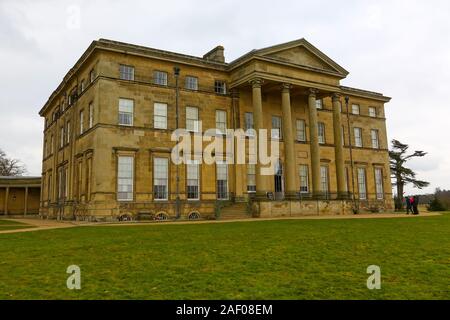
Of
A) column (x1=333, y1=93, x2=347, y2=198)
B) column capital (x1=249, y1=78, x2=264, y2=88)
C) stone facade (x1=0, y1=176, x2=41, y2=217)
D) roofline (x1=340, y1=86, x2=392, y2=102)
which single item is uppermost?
roofline (x1=340, y1=86, x2=392, y2=102)

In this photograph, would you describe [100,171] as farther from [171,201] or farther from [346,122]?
[346,122]

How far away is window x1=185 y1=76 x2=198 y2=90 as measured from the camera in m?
32.5

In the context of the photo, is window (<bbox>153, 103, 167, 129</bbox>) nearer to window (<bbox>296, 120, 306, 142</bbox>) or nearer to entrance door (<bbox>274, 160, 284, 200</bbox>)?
entrance door (<bbox>274, 160, 284, 200</bbox>)

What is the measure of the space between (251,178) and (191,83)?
31.6 feet

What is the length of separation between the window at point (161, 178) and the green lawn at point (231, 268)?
55.3 ft

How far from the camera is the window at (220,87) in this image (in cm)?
3403

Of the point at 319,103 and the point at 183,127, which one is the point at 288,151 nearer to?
the point at 183,127

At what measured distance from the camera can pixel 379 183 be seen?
44469 millimetres

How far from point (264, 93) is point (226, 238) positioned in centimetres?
2461

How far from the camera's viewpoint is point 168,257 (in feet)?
31.8

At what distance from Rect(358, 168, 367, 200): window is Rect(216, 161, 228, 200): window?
1755 cm

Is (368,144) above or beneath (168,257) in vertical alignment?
above

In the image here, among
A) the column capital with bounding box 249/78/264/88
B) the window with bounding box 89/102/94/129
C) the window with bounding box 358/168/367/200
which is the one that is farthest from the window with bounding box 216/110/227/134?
the window with bounding box 358/168/367/200
